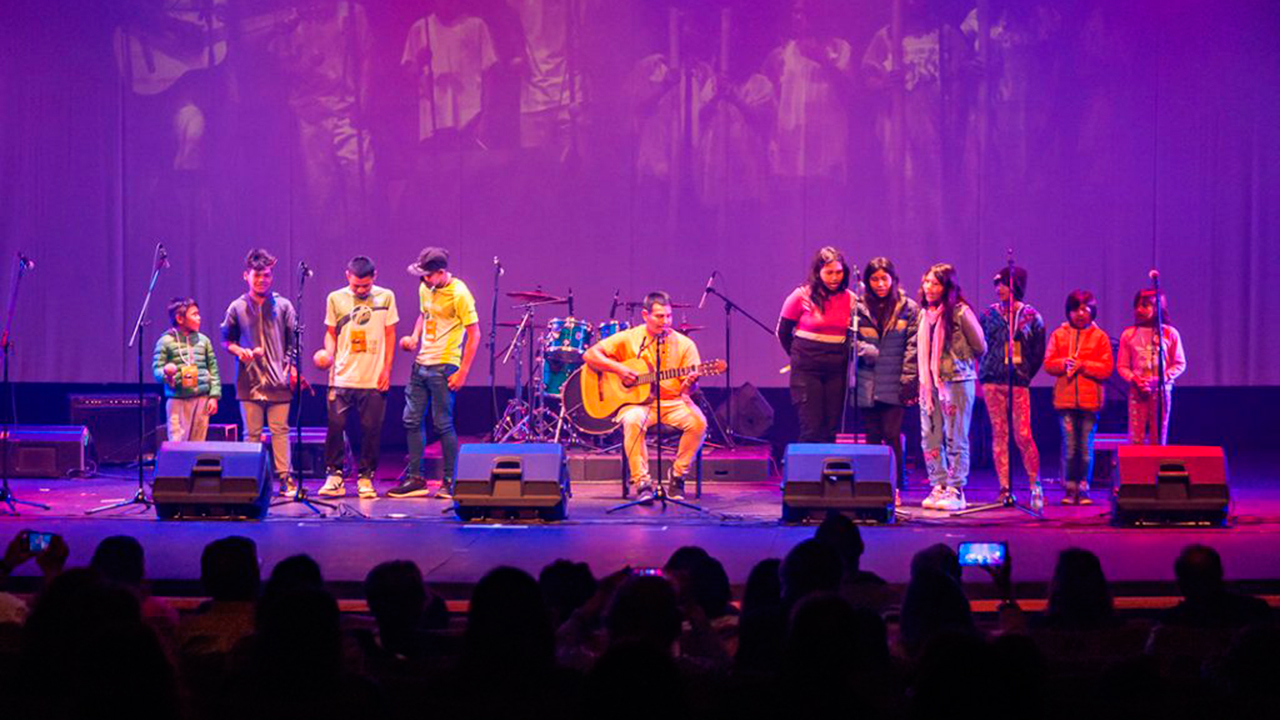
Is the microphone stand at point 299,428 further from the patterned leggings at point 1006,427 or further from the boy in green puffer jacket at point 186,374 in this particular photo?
the patterned leggings at point 1006,427

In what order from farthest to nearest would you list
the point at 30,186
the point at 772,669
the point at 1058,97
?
the point at 30,186, the point at 1058,97, the point at 772,669

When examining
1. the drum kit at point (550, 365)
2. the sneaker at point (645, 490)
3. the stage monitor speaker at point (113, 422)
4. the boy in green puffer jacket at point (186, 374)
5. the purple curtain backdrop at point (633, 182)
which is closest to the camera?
the sneaker at point (645, 490)

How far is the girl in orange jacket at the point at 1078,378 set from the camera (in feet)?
34.2

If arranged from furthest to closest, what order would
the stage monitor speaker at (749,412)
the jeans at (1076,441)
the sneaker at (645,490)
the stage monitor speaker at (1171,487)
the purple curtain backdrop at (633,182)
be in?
the stage monitor speaker at (749,412) < the purple curtain backdrop at (633,182) < the sneaker at (645,490) < the jeans at (1076,441) < the stage monitor speaker at (1171,487)

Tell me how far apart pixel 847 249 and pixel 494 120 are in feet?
12.0

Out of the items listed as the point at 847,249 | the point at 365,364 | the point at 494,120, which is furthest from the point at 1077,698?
the point at 494,120

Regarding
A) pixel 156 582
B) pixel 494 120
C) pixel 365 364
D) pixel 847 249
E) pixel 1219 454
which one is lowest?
pixel 156 582

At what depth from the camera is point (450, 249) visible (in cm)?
1364

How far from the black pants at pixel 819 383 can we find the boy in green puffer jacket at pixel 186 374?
4.99 metres

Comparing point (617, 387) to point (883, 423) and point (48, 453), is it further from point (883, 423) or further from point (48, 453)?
point (48, 453)

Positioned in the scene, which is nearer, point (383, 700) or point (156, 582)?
point (383, 700)

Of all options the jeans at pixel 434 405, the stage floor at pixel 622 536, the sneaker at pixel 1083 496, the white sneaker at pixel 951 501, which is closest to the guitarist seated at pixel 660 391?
the stage floor at pixel 622 536

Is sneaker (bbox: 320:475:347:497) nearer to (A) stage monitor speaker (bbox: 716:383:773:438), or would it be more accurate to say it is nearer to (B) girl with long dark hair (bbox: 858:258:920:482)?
(A) stage monitor speaker (bbox: 716:383:773:438)

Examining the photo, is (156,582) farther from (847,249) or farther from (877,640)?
(847,249)
